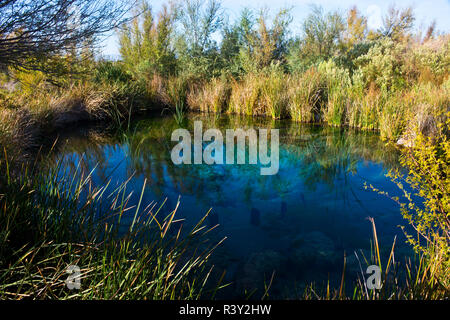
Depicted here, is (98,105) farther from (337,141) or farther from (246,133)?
(337,141)

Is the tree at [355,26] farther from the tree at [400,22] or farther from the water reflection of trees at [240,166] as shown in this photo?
the water reflection of trees at [240,166]

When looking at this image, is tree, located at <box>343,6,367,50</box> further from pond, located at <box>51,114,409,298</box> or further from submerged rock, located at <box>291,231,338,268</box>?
submerged rock, located at <box>291,231,338,268</box>

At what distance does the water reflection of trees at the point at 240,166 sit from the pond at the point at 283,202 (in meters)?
0.01

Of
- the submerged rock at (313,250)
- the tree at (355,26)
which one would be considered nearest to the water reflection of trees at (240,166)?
the submerged rock at (313,250)

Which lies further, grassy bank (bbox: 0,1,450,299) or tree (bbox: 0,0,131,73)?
tree (bbox: 0,0,131,73)

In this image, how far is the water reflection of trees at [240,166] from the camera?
3.37 metres

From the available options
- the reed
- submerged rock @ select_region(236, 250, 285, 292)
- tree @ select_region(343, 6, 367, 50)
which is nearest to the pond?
submerged rock @ select_region(236, 250, 285, 292)

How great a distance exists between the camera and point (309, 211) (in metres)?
2.84

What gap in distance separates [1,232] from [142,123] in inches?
255

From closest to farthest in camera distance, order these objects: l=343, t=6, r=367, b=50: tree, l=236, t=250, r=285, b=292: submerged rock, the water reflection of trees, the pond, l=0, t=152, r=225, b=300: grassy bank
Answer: l=0, t=152, r=225, b=300: grassy bank, l=236, t=250, r=285, b=292: submerged rock, the pond, the water reflection of trees, l=343, t=6, r=367, b=50: tree

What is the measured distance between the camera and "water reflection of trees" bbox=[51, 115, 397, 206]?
3.37 metres

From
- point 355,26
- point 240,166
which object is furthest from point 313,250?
point 355,26

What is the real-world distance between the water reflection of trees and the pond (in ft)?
0.05

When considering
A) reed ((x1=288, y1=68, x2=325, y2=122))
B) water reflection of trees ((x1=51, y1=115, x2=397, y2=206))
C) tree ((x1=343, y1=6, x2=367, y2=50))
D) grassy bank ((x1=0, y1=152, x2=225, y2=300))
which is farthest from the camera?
tree ((x1=343, y1=6, x2=367, y2=50))
